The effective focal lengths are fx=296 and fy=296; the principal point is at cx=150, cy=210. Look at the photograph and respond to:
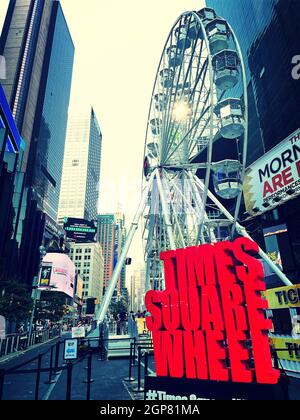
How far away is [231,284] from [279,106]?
2735cm

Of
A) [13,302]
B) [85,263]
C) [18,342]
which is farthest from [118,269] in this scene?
[85,263]

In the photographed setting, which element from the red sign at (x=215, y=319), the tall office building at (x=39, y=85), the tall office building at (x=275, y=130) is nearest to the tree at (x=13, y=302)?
the red sign at (x=215, y=319)

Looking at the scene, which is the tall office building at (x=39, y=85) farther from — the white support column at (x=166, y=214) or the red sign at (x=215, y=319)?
the red sign at (x=215, y=319)

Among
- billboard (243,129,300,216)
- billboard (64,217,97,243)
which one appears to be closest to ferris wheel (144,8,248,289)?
billboard (243,129,300,216)

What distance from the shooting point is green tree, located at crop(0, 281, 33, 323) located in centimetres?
2555

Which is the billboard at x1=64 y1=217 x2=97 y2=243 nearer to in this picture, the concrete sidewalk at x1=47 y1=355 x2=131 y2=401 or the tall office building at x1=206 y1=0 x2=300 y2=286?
the tall office building at x1=206 y1=0 x2=300 y2=286

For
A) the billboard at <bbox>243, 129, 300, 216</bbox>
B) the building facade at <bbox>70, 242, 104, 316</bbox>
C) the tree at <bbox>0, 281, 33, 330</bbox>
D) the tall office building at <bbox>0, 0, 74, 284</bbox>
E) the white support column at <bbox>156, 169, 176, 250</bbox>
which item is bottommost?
the tree at <bbox>0, 281, 33, 330</bbox>

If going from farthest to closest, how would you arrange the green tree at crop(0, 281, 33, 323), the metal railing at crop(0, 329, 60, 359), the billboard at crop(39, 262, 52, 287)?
the billboard at crop(39, 262, 52, 287) → the green tree at crop(0, 281, 33, 323) → the metal railing at crop(0, 329, 60, 359)

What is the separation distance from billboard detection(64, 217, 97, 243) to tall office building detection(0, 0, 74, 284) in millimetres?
7175

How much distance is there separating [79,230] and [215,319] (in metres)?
99.2

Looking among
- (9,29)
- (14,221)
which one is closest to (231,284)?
(14,221)

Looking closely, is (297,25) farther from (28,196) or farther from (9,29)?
(9,29)

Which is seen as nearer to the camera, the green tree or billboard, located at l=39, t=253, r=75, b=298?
the green tree

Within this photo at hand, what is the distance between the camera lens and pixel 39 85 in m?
118
